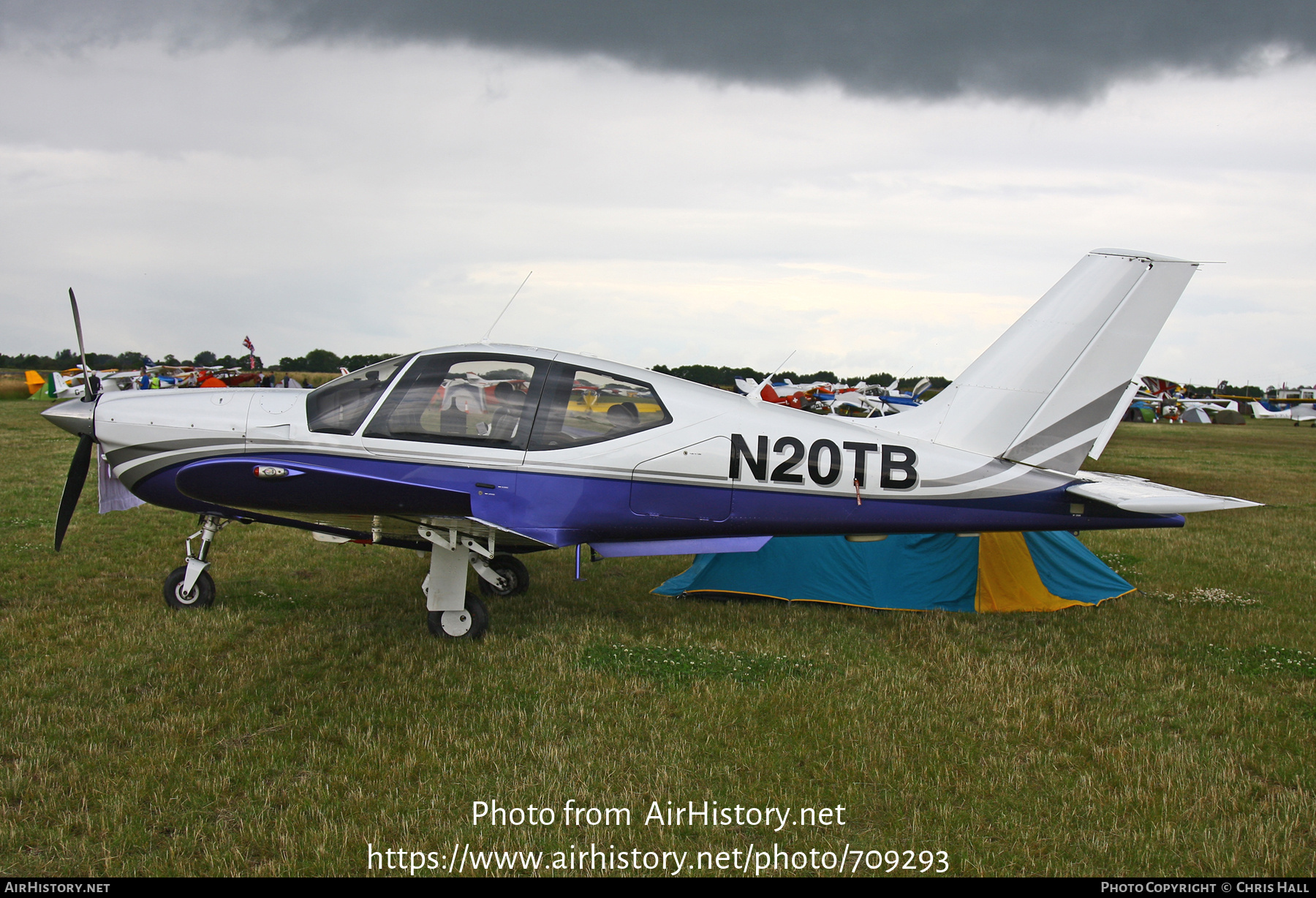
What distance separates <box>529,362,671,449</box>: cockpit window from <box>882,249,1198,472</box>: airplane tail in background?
2188 millimetres

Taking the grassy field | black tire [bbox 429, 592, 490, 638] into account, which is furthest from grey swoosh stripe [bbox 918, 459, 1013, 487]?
black tire [bbox 429, 592, 490, 638]

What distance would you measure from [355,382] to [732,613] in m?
3.79

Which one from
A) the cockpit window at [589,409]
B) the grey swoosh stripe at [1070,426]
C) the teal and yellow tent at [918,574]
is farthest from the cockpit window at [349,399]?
the grey swoosh stripe at [1070,426]

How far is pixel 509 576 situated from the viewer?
7.84 metres

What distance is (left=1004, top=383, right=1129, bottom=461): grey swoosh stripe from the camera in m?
6.49

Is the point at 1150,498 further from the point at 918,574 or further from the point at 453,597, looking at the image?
the point at 453,597

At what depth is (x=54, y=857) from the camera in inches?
133

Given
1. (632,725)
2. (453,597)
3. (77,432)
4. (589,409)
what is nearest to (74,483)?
(77,432)

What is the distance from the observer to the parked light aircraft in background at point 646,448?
6117 mm

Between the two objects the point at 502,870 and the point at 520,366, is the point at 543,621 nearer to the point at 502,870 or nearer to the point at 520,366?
the point at 520,366

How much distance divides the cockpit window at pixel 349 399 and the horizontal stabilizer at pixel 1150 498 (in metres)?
5.43

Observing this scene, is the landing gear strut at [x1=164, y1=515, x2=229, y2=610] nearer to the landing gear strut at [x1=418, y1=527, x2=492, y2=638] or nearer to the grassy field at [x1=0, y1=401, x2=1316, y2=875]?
the grassy field at [x1=0, y1=401, x2=1316, y2=875]

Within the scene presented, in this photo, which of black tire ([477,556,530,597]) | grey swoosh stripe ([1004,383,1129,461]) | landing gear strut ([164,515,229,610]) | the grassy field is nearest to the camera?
the grassy field

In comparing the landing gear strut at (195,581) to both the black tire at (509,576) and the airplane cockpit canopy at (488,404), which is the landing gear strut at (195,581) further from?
the black tire at (509,576)
